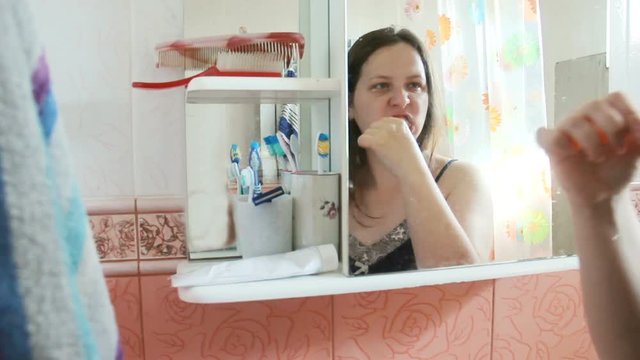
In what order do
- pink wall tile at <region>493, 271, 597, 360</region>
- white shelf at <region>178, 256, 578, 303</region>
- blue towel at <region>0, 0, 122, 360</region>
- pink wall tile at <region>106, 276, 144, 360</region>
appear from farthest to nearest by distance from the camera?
pink wall tile at <region>493, 271, 597, 360</region> → pink wall tile at <region>106, 276, 144, 360</region> → white shelf at <region>178, 256, 578, 303</region> → blue towel at <region>0, 0, 122, 360</region>

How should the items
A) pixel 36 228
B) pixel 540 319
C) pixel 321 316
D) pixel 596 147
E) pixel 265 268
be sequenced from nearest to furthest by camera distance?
pixel 36 228 → pixel 596 147 → pixel 265 268 → pixel 321 316 → pixel 540 319

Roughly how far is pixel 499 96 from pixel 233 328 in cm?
51

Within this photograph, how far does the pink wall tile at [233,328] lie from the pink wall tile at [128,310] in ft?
0.04

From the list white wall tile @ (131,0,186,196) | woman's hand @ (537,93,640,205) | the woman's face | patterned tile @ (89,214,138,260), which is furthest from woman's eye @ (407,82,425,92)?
patterned tile @ (89,214,138,260)

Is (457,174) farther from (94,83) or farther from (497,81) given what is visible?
(94,83)

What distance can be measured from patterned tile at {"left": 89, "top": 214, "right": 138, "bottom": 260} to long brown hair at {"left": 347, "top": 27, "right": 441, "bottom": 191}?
306 mm

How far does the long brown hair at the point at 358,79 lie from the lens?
0.65 meters

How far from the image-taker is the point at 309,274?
62 centimetres

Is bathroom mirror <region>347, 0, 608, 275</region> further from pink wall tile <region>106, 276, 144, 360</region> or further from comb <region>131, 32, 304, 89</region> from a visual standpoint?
pink wall tile <region>106, 276, 144, 360</region>

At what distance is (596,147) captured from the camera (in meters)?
0.45

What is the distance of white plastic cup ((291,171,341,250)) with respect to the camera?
64 centimetres

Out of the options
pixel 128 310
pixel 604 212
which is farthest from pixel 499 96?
pixel 128 310

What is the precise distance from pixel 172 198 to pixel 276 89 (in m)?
0.21

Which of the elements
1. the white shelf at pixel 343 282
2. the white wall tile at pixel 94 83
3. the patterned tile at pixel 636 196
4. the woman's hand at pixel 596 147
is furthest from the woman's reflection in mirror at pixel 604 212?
the white wall tile at pixel 94 83
